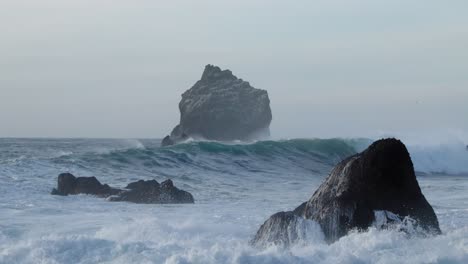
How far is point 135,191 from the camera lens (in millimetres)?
19297

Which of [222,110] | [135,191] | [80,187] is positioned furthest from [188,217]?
[222,110]

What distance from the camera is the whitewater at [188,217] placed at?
10.3 meters

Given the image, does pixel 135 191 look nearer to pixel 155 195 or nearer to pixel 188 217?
pixel 155 195

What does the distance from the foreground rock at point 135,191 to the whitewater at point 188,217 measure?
485mm

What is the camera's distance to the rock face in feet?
234

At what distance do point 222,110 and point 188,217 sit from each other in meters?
55.9

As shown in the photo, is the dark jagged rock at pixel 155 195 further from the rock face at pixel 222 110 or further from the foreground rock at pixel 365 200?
the rock face at pixel 222 110

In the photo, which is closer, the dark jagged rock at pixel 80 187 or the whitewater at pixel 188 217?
the whitewater at pixel 188 217

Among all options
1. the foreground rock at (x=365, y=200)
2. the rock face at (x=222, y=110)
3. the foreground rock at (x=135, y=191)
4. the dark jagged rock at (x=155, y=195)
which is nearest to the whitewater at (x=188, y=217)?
the foreground rock at (x=365, y=200)

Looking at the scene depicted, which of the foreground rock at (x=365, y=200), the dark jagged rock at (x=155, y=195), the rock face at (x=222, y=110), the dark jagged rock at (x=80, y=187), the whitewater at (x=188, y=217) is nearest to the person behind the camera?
the whitewater at (x=188, y=217)

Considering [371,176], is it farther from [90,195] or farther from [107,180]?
[107,180]

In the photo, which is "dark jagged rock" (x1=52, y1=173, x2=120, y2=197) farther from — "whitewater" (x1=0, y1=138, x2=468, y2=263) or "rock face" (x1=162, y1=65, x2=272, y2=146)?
"rock face" (x1=162, y1=65, x2=272, y2=146)

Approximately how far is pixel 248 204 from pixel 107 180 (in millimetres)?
8641

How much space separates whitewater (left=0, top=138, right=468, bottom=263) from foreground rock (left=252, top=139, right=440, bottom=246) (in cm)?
36
